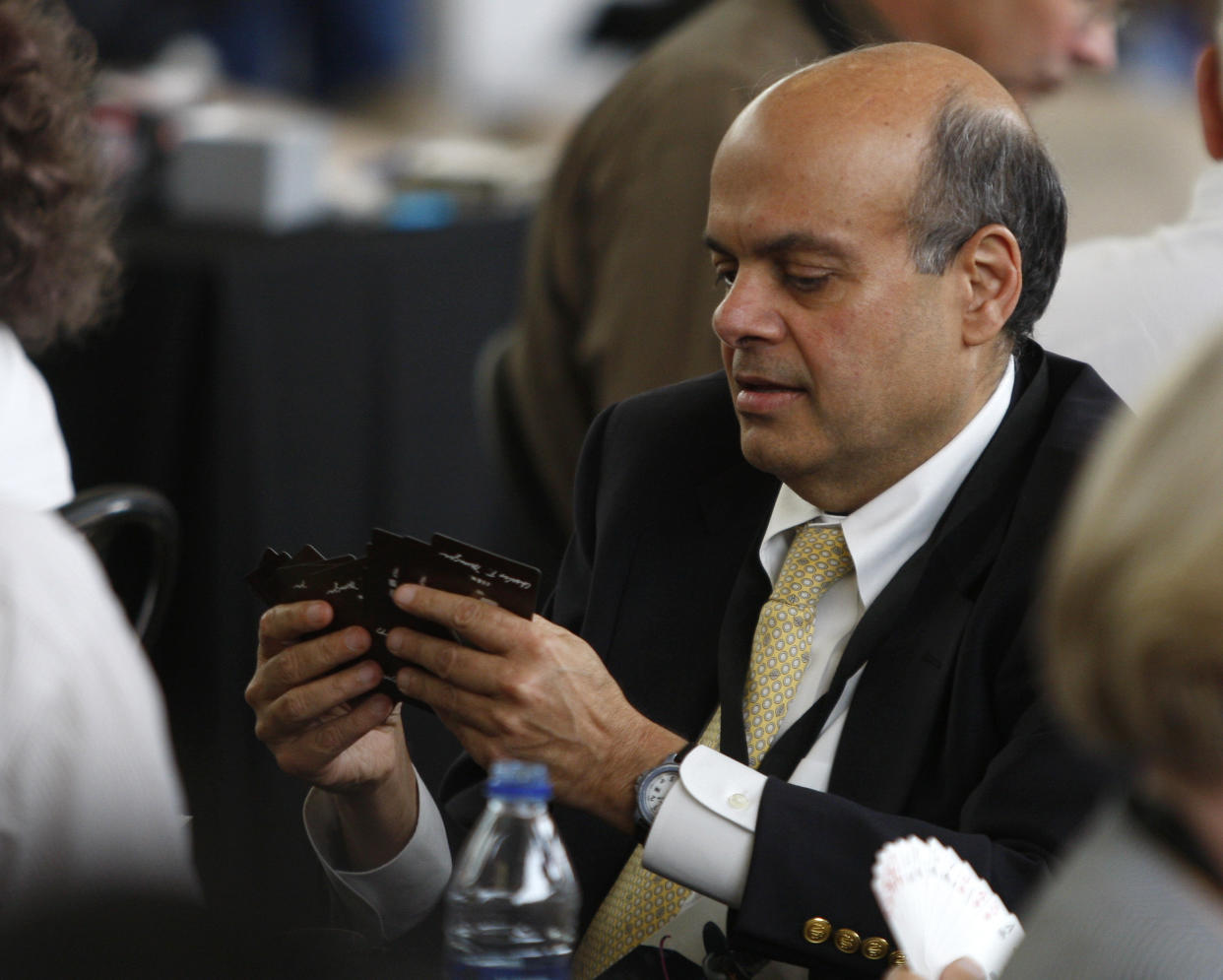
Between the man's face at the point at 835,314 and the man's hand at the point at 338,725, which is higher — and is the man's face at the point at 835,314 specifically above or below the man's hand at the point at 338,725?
above

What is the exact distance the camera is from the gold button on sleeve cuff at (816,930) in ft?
4.72

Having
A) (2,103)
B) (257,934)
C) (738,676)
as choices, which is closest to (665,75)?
(2,103)

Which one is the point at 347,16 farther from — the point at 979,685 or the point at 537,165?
the point at 979,685

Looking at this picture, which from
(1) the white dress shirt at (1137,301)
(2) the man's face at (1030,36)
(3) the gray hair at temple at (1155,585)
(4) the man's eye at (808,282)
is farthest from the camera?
(2) the man's face at (1030,36)

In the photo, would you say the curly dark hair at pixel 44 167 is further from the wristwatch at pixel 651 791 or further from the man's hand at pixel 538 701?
the wristwatch at pixel 651 791

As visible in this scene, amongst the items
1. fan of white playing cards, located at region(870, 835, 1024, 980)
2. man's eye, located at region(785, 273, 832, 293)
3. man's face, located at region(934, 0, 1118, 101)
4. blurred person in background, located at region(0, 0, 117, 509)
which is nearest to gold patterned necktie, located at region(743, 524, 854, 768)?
man's eye, located at region(785, 273, 832, 293)

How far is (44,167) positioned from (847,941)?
1538 millimetres

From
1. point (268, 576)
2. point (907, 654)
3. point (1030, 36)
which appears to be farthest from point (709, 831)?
point (1030, 36)

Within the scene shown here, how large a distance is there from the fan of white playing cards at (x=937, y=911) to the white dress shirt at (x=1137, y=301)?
44.6 inches

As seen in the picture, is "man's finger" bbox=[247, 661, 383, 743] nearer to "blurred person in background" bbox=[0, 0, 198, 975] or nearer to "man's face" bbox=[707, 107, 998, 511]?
"blurred person in background" bbox=[0, 0, 198, 975]

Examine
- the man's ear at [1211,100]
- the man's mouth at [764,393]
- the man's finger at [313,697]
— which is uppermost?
the man's ear at [1211,100]

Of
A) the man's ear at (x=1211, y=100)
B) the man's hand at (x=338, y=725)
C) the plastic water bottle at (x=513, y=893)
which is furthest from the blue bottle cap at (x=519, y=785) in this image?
the man's ear at (x=1211, y=100)

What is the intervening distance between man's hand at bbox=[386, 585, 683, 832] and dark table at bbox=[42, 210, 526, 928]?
1.57 m

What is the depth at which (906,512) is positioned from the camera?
167 cm
